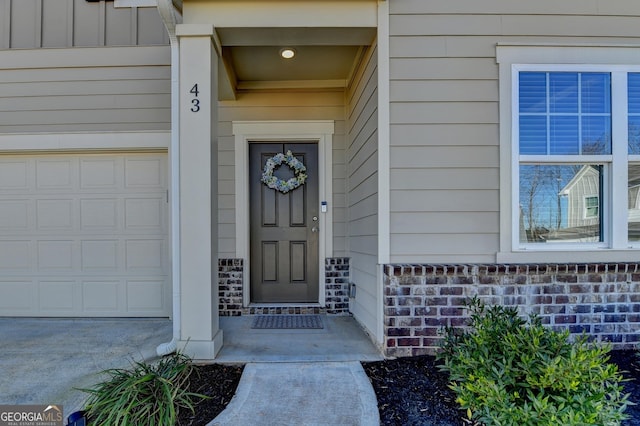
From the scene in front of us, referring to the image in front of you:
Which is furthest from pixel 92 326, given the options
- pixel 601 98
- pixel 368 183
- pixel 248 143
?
pixel 601 98

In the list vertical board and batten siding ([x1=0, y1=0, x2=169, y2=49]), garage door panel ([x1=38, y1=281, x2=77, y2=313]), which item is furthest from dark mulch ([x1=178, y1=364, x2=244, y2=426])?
vertical board and batten siding ([x1=0, y1=0, x2=169, y2=49])

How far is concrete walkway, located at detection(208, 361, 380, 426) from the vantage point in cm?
192

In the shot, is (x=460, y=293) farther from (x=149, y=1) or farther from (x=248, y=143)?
(x=149, y=1)

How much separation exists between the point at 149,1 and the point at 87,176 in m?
1.94

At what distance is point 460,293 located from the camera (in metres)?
2.69

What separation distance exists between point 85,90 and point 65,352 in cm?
261

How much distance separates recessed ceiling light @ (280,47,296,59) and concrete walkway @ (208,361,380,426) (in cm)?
262

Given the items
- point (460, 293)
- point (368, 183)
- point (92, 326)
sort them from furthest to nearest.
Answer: point (92, 326) → point (368, 183) → point (460, 293)

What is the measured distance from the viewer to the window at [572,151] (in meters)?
2.74

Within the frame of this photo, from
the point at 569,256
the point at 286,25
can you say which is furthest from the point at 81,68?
the point at 569,256

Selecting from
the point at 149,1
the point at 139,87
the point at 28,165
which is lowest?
the point at 28,165

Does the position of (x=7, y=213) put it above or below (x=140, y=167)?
below

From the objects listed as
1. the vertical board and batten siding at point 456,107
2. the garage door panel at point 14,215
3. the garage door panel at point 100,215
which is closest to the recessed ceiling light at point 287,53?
the vertical board and batten siding at point 456,107

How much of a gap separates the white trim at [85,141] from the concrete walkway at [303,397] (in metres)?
2.54
